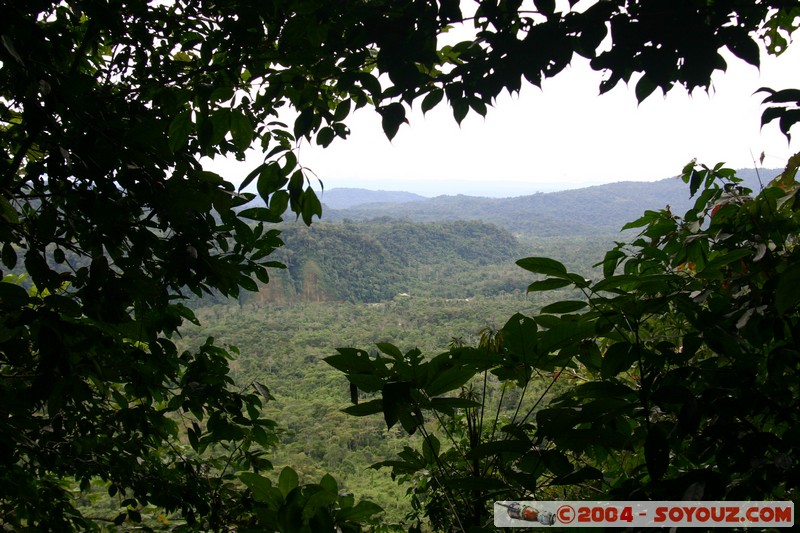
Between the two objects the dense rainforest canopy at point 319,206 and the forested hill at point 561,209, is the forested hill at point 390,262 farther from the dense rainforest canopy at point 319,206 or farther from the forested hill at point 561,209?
the dense rainforest canopy at point 319,206

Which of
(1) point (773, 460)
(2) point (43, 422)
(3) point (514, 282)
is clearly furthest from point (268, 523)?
(3) point (514, 282)

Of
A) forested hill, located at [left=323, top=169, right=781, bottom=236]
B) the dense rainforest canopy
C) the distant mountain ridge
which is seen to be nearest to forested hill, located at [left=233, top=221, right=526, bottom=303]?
forested hill, located at [left=323, top=169, right=781, bottom=236]

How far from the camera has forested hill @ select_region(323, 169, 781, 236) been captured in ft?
216

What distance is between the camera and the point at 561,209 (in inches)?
3009

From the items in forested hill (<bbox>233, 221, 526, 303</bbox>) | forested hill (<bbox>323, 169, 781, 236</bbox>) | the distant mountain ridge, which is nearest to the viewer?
forested hill (<bbox>233, 221, 526, 303</bbox>)

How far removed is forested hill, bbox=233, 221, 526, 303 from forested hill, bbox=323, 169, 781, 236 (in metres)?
13.7

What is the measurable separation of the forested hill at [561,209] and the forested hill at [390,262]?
1374 centimetres

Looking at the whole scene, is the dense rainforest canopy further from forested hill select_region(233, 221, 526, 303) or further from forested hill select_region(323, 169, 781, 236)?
forested hill select_region(323, 169, 781, 236)

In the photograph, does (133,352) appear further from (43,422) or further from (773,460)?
(773,460)

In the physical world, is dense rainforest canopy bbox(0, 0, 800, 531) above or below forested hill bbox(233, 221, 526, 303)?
above

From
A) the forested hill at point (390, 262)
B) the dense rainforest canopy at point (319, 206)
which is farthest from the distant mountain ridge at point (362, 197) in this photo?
the dense rainforest canopy at point (319, 206)

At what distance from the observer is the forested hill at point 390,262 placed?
4347 cm

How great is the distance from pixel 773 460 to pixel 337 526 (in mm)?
526

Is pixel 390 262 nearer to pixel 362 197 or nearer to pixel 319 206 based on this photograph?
pixel 319 206
